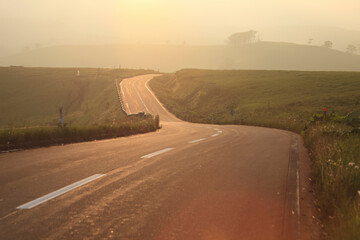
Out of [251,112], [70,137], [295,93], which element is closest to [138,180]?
[70,137]

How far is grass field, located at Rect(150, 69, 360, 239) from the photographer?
486cm

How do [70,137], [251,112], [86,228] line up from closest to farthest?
[86,228]
[70,137]
[251,112]

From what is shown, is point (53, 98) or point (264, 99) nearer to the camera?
point (264, 99)

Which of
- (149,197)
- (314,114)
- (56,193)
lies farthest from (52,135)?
(314,114)

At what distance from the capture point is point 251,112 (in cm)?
4341

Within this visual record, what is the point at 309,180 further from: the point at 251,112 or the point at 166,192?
the point at 251,112

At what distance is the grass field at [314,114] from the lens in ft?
15.9

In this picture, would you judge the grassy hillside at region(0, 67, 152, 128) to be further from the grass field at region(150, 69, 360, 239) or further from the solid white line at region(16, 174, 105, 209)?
the solid white line at region(16, 174, 105, 209)

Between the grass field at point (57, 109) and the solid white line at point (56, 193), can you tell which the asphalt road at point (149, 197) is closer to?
the solid white line at point (56, 193)

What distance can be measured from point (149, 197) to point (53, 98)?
75.2m

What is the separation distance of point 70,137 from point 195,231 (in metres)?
10.4

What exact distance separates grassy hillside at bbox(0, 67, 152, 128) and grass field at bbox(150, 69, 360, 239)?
1254 cm

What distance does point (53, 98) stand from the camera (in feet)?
244

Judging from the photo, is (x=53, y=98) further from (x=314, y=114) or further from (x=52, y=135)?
(x=52, y=135)
